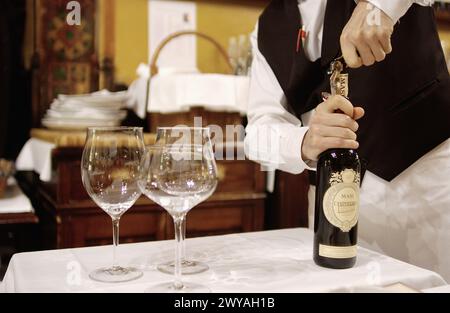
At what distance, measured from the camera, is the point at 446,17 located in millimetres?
3311

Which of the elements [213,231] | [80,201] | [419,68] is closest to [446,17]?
[213,231]

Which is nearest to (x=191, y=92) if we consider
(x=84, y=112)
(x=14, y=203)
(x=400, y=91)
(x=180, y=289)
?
(x=84, y=112)

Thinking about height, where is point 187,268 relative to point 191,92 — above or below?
below

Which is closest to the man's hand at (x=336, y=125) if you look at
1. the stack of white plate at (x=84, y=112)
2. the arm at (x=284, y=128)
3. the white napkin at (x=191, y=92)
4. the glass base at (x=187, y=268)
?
the arm at (x=284, y=128)

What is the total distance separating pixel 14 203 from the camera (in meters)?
1.96

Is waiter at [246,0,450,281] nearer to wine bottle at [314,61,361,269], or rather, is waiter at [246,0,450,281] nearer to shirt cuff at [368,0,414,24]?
shirt cuff at [368,0,414,24]

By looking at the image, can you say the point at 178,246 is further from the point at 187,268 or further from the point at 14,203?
the point at 14,203

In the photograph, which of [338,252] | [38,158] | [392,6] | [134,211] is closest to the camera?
[338,252]

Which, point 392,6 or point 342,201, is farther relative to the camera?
point 392,6

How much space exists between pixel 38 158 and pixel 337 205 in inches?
68.6

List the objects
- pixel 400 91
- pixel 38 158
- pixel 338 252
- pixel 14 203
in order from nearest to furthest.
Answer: pixel 338 252
pixel 400 91
pixel 14 203
pixel 38 158

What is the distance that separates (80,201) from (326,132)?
4.41 ft

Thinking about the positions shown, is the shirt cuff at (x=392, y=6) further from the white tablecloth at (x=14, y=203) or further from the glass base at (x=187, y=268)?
the white tablecloth at (x=14, y=203)

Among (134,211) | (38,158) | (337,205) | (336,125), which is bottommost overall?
(134,211)
